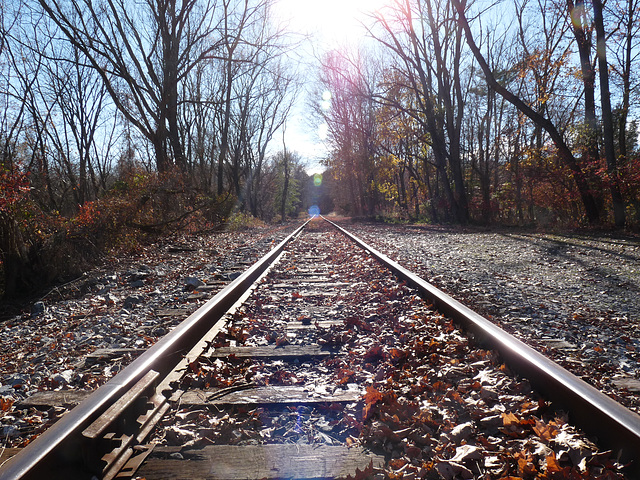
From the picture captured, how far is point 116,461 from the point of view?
1.68 m

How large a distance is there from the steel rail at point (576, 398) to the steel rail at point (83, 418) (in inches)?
82.2

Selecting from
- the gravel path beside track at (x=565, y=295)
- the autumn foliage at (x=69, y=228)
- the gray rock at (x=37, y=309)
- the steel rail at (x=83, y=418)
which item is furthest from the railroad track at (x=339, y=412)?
the autumn foliage at (x=69, y=228)

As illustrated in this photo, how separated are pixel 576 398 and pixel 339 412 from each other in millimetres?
1144

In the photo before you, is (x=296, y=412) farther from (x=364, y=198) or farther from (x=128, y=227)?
(x=364, y=198)

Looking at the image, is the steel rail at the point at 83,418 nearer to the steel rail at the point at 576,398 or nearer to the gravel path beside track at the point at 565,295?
the steel rail at the point at 576,398

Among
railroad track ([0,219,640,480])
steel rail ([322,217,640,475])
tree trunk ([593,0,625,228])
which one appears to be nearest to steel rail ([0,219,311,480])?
railroad track ([0,219,640,480])

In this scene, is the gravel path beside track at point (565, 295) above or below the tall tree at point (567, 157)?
below

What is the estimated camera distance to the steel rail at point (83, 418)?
1.43 metres

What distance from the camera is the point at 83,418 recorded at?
171cm

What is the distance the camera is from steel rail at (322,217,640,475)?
155cm

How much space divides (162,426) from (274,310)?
2367 mm

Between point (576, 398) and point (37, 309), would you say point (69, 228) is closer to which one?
point (37, 309)

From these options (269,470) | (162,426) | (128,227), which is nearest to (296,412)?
(269,470)

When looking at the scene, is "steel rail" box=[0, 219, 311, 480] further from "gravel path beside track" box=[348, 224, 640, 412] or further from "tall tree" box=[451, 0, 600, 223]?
"tall tree" box=[451, 0, 600, 223]
